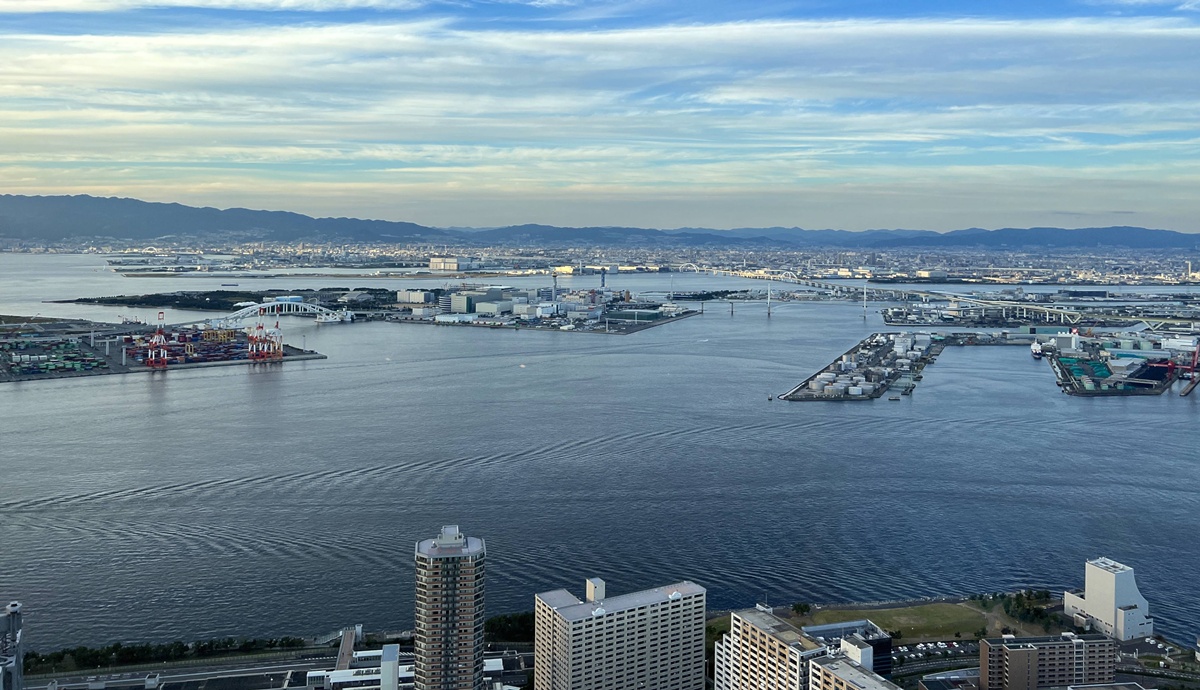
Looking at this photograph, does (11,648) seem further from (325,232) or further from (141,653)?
(325,232)

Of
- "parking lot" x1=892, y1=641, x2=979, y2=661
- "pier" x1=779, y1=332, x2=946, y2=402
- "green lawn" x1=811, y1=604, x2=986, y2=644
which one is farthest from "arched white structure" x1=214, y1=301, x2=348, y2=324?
"parking lot" x1=892, y1=641, x2=979, y2=661

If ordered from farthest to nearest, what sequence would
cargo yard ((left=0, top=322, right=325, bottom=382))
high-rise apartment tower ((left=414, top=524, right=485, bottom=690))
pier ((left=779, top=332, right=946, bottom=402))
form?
cargo yard ((left=0, top=322, right=325, bottom=382)) < pier ((left=779, top=332, right=946, bottom=402)) < high-rise apartment tower ((left=414, top=524, right=485, bottom=690))

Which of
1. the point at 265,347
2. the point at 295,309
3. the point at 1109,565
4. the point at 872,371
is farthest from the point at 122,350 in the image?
the point at 1109,565

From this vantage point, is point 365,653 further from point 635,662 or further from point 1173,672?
point 1173,672

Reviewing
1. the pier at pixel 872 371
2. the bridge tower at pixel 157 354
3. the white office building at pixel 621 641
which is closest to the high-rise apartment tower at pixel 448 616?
the white office building at pixel 621 641

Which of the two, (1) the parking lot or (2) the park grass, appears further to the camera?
(2) the park grass

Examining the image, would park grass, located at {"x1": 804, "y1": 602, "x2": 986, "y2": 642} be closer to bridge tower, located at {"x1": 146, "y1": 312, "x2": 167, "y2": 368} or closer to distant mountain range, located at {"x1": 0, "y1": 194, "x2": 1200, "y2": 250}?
bridge tower, located at {"x1": 146, "y1": 312, "x2": 167, "y2": 368}

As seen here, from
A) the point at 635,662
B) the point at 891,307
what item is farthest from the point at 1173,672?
the point at 891,307
